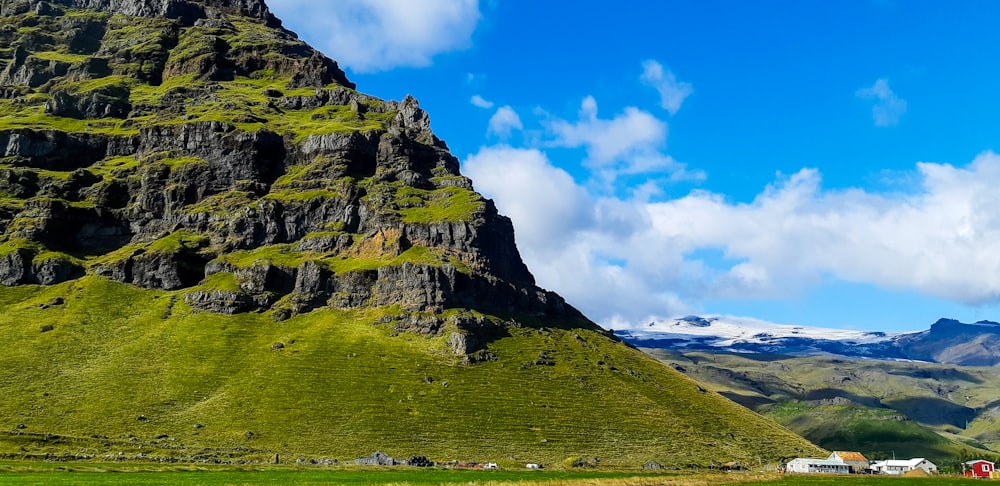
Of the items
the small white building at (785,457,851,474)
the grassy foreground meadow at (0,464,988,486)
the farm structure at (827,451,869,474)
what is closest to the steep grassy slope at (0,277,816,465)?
the small white building at (785,457,851,474)

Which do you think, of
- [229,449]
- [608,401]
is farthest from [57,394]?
[608,401]

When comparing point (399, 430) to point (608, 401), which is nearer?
point (399, 430)

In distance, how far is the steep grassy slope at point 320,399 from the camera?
5915 inches

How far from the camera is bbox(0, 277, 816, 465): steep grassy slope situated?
15025 cm

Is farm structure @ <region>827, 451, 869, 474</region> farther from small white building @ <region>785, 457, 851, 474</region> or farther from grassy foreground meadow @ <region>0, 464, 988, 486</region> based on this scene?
grassy foreground meadow @ <region>0, 464, 988, 486</region>

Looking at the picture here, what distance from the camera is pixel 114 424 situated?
494 feet

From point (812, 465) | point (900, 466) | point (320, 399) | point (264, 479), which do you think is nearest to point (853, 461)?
point (900, 466)

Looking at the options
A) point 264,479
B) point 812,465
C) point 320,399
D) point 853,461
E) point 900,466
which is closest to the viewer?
point 264,479

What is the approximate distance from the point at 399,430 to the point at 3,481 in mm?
Answer: 92203

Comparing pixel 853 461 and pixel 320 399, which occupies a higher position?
pixel 320 399

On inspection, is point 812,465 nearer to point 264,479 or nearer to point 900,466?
point 900,466

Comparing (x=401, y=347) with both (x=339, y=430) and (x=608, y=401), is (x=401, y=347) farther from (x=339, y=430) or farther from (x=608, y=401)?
(x=608, y=401)

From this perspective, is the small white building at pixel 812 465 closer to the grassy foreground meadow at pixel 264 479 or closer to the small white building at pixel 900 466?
the small white building at pixel 900 466

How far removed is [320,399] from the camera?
166 meters
